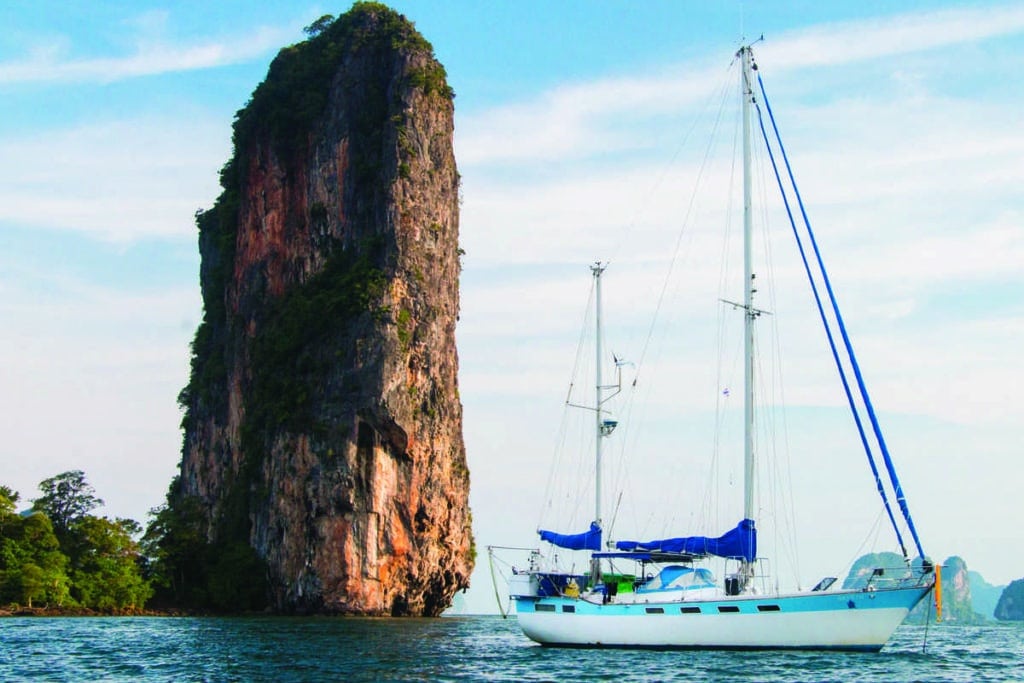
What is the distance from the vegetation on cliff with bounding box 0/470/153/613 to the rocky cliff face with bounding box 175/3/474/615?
869cm

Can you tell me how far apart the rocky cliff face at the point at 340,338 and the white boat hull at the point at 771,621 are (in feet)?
126

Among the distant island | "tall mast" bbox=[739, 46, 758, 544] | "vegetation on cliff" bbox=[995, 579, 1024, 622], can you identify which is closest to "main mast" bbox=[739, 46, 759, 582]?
"tall mast" bbox=[739, 46, 758, 544]

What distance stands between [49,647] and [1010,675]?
3265cm

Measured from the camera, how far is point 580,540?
46.2m

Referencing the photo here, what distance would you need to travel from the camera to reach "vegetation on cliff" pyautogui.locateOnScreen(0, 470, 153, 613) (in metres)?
71.2

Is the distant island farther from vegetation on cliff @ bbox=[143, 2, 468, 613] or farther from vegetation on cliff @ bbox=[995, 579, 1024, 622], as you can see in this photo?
vegetation on cliff @ bbox=[995, 579, 1024, 622]

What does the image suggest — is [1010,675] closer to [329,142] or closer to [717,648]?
[717,648]

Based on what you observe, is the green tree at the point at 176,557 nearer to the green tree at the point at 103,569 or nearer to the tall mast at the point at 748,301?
the green tree at the point at 103,569

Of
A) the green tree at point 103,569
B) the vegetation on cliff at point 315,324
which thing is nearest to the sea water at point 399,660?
the green tree at point 103,569

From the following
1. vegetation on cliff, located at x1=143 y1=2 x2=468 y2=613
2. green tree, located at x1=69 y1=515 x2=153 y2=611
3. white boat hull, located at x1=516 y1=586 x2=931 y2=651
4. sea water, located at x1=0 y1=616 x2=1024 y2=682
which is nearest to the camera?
sea water, located at x1=0 y1=616 x2=1024 y2=682

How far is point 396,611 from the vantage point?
7788cm

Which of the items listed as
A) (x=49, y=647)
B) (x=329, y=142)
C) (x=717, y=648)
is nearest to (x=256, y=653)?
(x=49, y=647)

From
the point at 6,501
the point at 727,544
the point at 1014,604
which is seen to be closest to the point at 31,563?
the point at 6,501

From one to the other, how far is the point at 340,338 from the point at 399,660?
4442 cm
